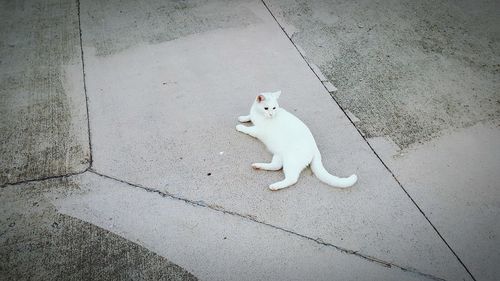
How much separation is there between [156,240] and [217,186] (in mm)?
610

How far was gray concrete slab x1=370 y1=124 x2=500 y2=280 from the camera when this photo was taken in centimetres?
247

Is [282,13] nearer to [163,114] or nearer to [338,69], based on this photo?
[338,69]

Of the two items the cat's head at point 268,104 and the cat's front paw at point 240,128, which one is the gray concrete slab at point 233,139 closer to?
the cat's front paw at point 240,128

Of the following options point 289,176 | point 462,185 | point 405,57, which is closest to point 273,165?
point 289,176

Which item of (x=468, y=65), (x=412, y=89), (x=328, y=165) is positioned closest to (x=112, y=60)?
(x=328, y=165)

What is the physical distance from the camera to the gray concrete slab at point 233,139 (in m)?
2.54

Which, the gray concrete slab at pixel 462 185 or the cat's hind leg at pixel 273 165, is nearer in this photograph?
the gray concrete slab at pixel 462 185

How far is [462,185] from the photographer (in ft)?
9.30

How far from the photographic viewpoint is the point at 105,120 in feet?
10.5

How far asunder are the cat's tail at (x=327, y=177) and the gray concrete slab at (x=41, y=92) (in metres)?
1.84

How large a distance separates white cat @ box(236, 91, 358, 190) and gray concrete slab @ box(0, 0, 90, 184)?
1.49 metres

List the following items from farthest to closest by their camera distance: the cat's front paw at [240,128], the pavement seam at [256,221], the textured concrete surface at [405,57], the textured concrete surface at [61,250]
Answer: the textured concrete surface at [405,57], the cat's front paw at [240,128], the pavement seam at [256,221], the textured concrete surface at [61,250]

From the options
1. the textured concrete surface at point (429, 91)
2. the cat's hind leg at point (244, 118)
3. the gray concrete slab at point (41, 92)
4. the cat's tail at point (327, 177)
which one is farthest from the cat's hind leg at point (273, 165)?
the gray concrete slab at point (41, 92)

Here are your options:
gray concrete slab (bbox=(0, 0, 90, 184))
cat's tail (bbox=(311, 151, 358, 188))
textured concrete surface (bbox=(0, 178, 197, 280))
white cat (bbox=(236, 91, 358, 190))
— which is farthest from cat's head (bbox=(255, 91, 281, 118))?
gray concrete slab (bbox=(0, 0, 90, 184))
